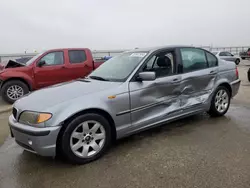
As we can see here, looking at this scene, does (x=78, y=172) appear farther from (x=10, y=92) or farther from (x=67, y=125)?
(x=10, y=92)

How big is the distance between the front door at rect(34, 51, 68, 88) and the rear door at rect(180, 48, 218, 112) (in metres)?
4.48

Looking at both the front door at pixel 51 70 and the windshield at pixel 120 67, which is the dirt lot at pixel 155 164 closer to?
the windshield at pixel 120 67

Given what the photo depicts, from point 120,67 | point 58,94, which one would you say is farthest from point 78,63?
point 58,94

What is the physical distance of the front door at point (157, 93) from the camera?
129 inches

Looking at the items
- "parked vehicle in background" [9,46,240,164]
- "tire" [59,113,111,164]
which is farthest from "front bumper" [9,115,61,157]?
"tire" [59,113,111,164]

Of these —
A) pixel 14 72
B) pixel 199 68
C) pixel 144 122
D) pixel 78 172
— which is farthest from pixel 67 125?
pixel 14 72

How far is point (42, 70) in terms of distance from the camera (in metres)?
6.94

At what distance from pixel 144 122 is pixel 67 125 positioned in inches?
47.1

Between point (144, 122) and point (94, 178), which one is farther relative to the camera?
point (144, 122)

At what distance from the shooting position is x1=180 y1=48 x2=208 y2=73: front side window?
13.0 feet

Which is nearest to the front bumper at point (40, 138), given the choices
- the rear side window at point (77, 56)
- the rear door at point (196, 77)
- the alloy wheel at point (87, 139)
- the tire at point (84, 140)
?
the tire at point (84, 140)

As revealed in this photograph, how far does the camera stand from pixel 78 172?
2.72m

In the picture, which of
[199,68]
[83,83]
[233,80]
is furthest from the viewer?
[233,80]

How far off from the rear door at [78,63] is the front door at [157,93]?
14.1 ft
